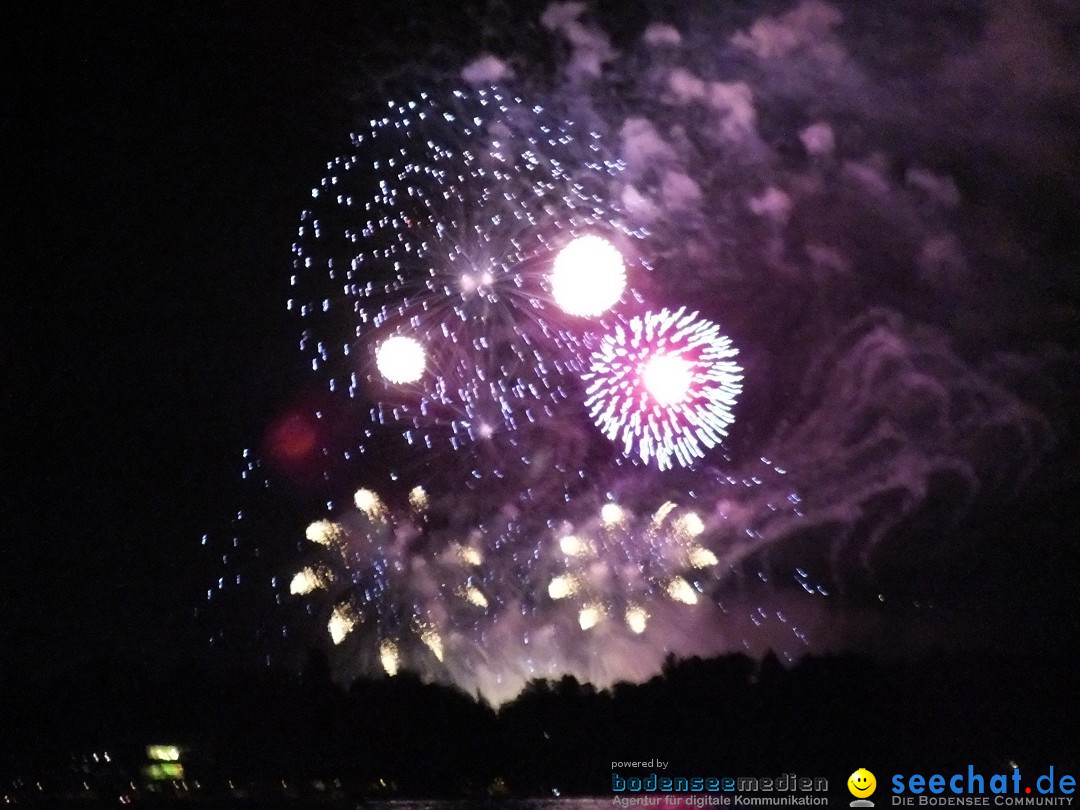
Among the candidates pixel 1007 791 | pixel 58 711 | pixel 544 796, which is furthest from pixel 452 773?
pixel 1007 791

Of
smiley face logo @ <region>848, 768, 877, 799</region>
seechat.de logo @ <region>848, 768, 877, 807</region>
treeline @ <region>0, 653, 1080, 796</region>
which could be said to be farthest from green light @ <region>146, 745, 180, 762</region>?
smiley face logo @ <region>848, 768, 877, 799</region>

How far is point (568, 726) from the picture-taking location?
66875mm

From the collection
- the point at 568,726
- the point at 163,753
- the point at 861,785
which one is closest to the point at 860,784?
the point at 861,785

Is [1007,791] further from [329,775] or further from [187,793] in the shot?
[187,793]

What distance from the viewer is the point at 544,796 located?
217 ft

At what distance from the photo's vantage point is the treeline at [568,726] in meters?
58.2

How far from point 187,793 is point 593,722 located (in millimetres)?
24685

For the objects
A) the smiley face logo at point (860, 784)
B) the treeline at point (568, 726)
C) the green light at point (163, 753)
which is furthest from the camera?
the green light at point (163, 753)

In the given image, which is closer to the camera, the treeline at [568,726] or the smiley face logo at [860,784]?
the smiley face logo at [860,784]

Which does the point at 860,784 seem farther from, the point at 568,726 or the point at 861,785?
the point at 568,726

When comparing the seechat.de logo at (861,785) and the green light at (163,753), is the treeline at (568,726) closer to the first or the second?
the green light at (163,753)

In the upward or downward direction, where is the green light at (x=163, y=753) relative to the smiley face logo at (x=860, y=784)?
upward

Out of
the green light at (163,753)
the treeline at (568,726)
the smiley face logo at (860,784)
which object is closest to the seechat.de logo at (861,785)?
the smiley face logo at (860,784)

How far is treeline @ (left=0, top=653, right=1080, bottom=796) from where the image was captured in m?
58.2
